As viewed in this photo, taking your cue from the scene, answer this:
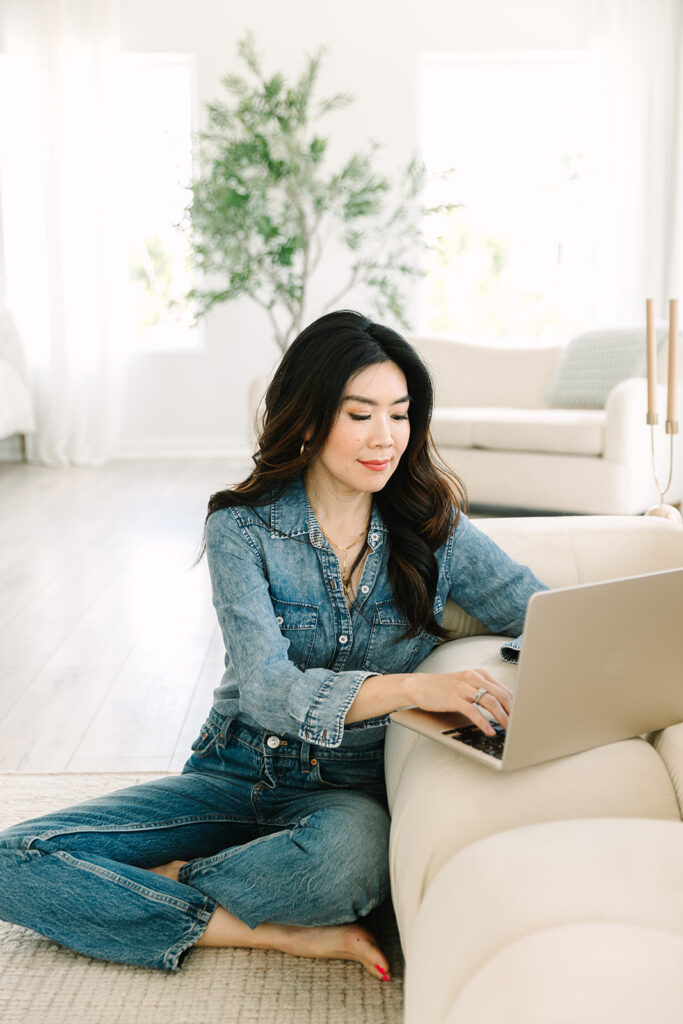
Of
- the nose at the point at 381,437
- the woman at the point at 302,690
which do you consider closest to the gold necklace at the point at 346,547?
the woman at the point at 302,690

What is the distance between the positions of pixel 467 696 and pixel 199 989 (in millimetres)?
559

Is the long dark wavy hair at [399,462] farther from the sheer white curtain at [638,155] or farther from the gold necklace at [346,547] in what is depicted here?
the sheer white curtain at [638,155]

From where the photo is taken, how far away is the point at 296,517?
1.53 metres

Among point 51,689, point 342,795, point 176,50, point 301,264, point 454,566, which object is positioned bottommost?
point 51,689

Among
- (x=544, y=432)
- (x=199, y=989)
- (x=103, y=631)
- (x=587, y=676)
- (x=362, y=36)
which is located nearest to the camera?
(x=587, y=676)

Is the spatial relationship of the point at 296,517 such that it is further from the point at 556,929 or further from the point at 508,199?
the point at 508,199

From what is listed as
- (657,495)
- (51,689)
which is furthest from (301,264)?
(51,689)

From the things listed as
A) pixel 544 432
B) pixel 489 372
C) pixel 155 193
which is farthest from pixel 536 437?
pixel 155 193

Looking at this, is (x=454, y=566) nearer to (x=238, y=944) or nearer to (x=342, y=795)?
(x=342, y=795)

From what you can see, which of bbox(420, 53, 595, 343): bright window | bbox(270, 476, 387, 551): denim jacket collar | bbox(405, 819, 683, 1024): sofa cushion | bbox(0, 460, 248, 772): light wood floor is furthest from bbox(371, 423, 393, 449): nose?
bbox(420, 53, 595, 343): bright window

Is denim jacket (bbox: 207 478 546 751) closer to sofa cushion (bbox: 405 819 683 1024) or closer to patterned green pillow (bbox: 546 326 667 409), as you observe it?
sofa cushion (bbox: 405 819 683 1024)

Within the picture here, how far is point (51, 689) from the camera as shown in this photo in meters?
2.57

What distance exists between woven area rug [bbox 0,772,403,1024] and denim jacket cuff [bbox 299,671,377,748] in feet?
1.14

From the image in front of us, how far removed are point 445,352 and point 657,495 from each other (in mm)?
1215
